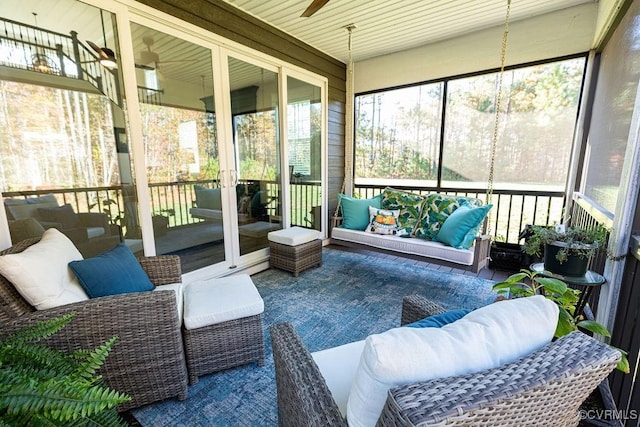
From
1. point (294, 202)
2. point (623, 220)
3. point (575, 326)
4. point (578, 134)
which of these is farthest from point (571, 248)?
point (294, 202)

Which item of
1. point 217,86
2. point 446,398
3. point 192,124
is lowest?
point 446,398

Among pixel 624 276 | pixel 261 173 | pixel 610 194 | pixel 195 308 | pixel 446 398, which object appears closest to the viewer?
pixel 446 398

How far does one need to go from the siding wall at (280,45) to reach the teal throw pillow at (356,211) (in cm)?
85

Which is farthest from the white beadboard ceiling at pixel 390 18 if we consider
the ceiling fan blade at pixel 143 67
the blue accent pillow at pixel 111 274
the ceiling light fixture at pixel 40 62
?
the blue accent pillow at pixel 111 274

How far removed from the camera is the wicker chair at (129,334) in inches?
48.7

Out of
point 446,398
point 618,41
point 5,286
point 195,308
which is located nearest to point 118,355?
point 195,308

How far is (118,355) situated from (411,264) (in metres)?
3.12

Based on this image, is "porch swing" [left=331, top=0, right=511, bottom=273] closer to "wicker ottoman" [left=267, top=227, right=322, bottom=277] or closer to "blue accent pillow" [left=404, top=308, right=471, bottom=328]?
"wicker ottoman" [left=267, top=227, right=322, bottom=277]

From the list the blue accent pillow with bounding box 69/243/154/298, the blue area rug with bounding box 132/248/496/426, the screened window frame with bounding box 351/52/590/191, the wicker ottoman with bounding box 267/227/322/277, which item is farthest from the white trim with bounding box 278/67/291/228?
the blue accent pillow with bounding box 69/243/154/298

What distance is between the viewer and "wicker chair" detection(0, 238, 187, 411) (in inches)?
48.7

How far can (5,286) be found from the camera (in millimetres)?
1261

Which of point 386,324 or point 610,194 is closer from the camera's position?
point 610,194

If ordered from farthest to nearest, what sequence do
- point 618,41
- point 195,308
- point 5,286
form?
point 618,41 → point 195,308 → point 5,286

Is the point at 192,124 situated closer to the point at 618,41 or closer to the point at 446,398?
the point at 446,398
